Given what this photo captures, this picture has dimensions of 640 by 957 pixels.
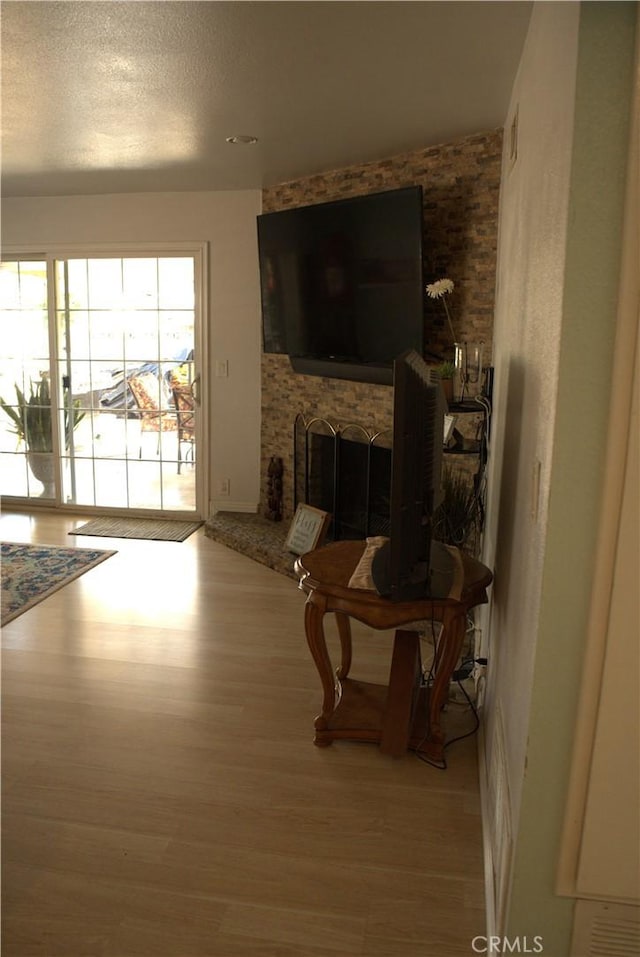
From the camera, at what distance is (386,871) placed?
207 centimetres

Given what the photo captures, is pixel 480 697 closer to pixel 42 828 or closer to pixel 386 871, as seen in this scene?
pixel 386 871

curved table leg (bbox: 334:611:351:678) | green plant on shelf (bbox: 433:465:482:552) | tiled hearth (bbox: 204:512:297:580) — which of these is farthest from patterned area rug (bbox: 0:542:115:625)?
green plant on shelf (bbox: 433:465:482:552)

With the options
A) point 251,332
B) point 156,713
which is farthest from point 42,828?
point 251,332

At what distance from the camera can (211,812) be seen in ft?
7.57

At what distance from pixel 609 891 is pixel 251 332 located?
4.44 metres

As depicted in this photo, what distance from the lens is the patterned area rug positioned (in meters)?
4.07

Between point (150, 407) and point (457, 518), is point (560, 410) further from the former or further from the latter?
point (150, 407)

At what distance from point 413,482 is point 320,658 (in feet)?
2.39

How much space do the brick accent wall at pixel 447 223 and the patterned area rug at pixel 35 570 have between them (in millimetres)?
1820

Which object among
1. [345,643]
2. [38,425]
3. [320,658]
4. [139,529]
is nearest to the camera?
[320,658]

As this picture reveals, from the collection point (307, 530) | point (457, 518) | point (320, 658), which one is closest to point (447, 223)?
point (457, 518)

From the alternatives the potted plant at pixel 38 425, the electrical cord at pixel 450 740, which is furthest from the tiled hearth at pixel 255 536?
the electrical cord at pixel 450 740

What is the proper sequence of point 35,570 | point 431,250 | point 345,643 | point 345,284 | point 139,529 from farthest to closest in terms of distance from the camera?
point 139,529 < point 35,570 < point 345,284 < point 431,250 < point 345,643

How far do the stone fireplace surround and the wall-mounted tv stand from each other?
14 centimetres
